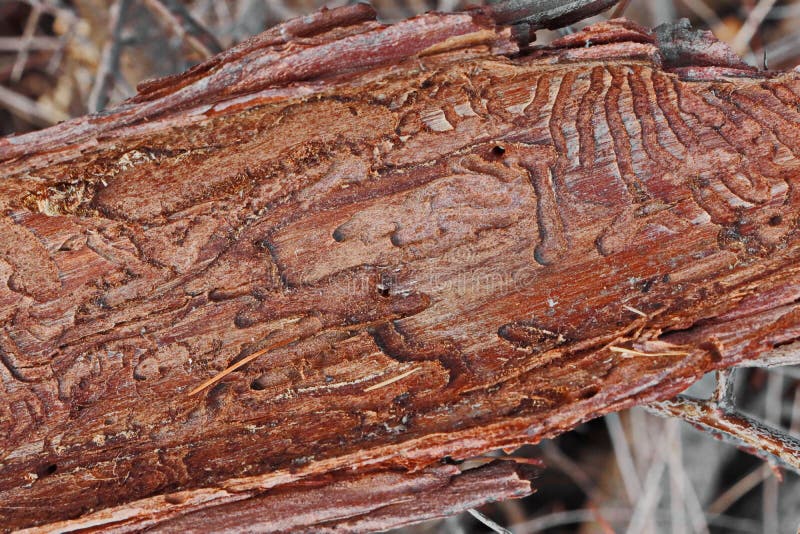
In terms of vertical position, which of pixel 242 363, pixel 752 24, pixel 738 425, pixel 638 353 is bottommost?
pixel 738 425

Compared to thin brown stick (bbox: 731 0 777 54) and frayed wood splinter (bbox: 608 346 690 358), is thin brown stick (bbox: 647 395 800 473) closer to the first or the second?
frayed wood splinter (bbox: 608 346 690 358)

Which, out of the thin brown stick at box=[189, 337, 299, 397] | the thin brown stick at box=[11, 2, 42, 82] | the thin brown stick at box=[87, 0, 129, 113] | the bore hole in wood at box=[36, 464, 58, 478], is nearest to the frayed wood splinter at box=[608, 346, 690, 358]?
the thin brown stick at box=[189, 337, 299, 397]

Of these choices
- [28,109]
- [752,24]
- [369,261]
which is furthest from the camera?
[28,109]

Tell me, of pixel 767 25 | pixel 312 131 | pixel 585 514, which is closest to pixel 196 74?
pixel 312 131

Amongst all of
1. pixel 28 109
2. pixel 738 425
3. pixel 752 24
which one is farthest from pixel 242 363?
pixel 752 24

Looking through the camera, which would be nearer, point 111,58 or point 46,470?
point 46,470

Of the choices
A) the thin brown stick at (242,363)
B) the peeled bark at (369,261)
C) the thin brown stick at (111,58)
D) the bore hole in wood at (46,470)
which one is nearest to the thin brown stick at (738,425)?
the peeled bark at (369,261)

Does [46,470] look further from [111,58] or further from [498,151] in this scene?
[111,58]

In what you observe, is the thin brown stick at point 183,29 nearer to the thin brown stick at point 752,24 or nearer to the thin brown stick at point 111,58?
the thin brown stick at point 111,58
